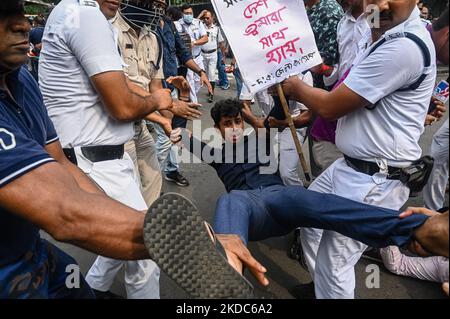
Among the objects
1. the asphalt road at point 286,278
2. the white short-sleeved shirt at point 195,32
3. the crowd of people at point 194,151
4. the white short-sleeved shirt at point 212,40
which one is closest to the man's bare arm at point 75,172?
the crowd of people at point 194,151

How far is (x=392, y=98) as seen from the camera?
5.53 ft

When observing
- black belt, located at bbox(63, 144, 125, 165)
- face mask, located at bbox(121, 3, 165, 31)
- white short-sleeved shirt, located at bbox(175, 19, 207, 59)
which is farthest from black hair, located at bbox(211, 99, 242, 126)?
white short-sleeved shirt, located at bbox(175, 19, 207, 59)

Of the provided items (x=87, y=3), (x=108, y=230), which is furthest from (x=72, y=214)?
(x=87, y=3)

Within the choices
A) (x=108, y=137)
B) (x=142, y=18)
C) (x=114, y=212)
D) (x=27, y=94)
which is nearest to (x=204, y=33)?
(x=142, y=18)

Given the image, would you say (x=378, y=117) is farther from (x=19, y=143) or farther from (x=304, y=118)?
(x=19, y=143)

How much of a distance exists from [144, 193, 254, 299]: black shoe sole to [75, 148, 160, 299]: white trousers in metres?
1.05

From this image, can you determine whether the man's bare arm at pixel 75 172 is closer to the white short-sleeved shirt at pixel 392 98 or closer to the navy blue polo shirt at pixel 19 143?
the navy blue polo shirt at pixel 19 143

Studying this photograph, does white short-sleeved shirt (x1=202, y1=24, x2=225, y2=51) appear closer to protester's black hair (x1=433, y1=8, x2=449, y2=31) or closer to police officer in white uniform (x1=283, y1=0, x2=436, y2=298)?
police officer in white uniform (x1=283, y1=0, x2=436, y2=298)

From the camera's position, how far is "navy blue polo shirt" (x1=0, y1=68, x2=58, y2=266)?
0.98m

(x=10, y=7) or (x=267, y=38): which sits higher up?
(x=10, y=7)

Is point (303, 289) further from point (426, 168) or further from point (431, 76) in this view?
point (431, 76)

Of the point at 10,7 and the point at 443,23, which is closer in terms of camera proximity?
the point at 443,23

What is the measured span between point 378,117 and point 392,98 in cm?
10

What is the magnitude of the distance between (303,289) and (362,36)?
1734mm
